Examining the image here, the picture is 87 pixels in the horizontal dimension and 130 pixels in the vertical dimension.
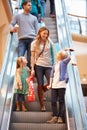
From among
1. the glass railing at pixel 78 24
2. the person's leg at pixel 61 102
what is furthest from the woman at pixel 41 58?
the glass railing at pixel 78 24

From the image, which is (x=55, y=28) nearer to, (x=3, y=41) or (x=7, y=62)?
(x=7, y=62)

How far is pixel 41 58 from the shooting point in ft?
21.1

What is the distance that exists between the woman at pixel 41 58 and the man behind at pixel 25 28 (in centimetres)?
102

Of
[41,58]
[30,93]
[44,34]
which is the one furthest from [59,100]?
[44,34]

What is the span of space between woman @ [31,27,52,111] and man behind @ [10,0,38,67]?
3.34 feet

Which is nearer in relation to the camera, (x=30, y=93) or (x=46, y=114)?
(x=46, y=114)

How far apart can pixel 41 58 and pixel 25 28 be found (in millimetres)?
1460

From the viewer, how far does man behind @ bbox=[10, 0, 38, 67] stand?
24.7 feet

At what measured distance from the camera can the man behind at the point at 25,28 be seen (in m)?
7.53

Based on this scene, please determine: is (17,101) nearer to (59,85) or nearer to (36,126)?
(36,126)

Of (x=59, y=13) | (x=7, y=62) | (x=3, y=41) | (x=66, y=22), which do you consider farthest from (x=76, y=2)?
(x=7, y=62)

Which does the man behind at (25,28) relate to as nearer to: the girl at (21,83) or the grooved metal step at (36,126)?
the girl at (21,83)

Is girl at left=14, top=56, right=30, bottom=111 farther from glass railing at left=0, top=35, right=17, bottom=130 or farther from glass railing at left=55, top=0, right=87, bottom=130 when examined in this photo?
glass railing at left=55, top=0, right=87, bottom=130

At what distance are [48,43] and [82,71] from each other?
33.8 ft
